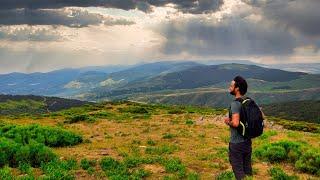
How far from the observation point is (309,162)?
2061 centimetres

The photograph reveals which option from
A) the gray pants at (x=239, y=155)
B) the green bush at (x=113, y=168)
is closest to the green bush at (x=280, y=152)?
the green bush at (x=113, y=168)

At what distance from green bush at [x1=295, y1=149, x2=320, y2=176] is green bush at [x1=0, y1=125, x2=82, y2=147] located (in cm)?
1466

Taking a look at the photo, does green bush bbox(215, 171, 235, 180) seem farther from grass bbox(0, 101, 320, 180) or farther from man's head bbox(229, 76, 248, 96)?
man's head bbox(229, 76, 248, 96)

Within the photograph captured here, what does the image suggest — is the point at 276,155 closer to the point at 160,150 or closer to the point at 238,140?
the point at 160,150

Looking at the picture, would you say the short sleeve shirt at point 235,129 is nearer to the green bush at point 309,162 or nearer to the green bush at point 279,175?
the green bush at point 279,175

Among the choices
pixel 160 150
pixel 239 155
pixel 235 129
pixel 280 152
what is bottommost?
pixel 160 150

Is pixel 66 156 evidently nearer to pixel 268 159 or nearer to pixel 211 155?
pixel 211 155

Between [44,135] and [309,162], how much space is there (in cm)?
1638

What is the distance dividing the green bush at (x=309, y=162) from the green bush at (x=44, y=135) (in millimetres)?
14665

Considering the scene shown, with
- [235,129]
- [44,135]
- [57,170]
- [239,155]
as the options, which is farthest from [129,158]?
[235,129]

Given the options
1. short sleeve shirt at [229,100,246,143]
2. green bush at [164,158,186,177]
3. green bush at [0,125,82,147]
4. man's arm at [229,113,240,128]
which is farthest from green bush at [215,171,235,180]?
green bush at [0,125,82,147]

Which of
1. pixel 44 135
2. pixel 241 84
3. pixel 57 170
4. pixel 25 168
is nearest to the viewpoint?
pixel 241 84

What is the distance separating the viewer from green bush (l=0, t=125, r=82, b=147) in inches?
1019

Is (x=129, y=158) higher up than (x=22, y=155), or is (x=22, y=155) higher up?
(x=22, y=155)
